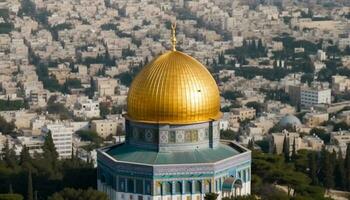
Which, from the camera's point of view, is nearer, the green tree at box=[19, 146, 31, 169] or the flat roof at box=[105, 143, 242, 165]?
the flat roof at box=[105, 143, 242, 165]

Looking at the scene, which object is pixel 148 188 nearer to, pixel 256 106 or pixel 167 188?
pixel 167 188

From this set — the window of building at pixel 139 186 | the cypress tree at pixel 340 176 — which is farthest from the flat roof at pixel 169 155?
the cypress tree at pixel 340 176

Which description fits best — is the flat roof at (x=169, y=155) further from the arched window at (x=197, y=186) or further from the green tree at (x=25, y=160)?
the green tree at (x=25, y=160)

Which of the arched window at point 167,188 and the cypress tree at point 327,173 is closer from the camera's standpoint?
the arched window at point 167,188

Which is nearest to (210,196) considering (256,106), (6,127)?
(6,127)

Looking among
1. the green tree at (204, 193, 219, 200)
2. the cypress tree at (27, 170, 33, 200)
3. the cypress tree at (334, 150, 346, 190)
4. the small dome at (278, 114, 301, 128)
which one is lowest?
the small dome at (278, 114, 301, 128)

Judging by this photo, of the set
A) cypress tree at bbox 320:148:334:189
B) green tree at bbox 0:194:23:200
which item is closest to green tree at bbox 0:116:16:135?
cypress tree at bbox 320:148:334:189

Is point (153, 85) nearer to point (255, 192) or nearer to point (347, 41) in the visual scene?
point (255, 192)

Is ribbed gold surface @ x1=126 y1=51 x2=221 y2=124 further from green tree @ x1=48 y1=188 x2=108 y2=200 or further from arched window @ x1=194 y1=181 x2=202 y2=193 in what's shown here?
green tree @ x1=48 y1=188 x2=108 y2=200
